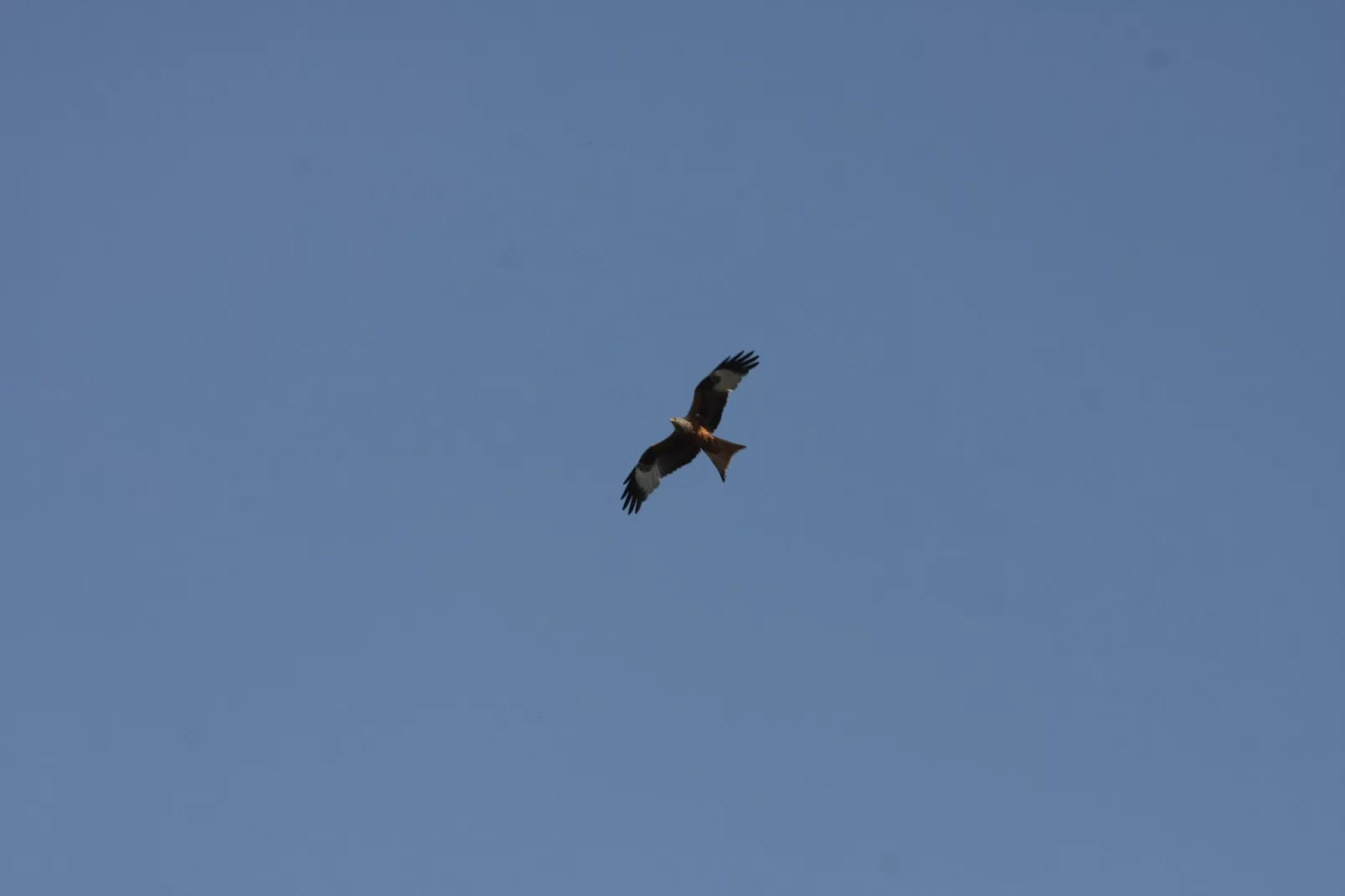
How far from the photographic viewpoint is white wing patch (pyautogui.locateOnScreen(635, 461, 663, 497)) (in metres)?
28.8

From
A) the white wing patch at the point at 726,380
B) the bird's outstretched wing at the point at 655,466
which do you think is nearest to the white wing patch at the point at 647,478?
the bird's outstretched wing at the point at 655,466

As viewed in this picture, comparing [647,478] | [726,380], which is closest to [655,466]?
[647,478]

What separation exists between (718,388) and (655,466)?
7.89 ft

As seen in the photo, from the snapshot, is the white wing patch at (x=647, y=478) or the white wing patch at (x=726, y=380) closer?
the white wing patch at (x=726, y=380)

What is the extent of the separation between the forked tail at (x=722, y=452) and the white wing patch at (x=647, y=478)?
187cm

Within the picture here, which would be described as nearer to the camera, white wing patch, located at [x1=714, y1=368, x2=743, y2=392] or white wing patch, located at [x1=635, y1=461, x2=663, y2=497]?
white wing patch, located at [x1=714, y1=368, x2=743, y2=392]

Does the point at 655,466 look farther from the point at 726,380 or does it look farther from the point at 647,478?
the point at 726,380

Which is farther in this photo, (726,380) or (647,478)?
(647,478)

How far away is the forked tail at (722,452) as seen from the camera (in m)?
26.8

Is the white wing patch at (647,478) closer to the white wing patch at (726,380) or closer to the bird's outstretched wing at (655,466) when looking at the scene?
the bird's outstretched wing at (655,466)

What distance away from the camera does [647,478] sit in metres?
28.9

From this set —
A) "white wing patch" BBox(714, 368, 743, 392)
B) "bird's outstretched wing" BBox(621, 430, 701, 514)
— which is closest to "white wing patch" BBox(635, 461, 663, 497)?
"bird's outstretched wing" BBox(621, 430, 701, 514)

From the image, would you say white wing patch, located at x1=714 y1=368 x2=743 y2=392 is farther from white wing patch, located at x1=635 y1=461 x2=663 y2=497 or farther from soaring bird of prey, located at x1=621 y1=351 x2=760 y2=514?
white wing patch, located at x1=635 y1=461 x2=663 y2=497

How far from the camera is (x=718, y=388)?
27047 mm
